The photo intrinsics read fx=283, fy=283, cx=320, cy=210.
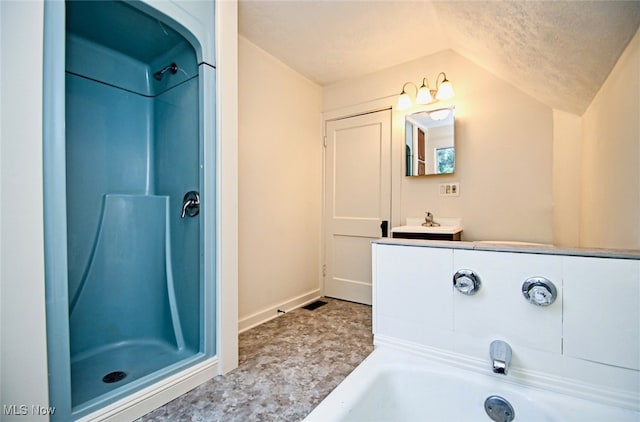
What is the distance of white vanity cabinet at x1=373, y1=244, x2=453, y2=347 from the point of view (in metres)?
1.36

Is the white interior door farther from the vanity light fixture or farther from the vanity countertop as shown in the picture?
the vanity countertop

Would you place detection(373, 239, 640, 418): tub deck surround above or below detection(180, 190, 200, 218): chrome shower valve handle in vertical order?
below

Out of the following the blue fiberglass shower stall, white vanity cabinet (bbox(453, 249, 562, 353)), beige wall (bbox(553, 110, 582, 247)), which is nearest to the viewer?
white vanity cabinet (bbox(453, 249, 562, 353))

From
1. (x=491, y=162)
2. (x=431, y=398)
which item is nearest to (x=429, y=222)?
(x=491, y=162)

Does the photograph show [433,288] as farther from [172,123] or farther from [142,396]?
[172,123]

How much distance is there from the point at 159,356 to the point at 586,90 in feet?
9.66

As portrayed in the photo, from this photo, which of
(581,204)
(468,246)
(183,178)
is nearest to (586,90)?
(581,204)

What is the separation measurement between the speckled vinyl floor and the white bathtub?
13.7 inches

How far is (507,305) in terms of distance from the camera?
47.8 inches

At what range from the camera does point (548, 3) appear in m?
1.22

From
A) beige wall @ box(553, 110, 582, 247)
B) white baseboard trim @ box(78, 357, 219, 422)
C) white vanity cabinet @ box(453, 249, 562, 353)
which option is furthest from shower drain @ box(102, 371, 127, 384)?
beige wall @ box(553, 110, 582, 247)

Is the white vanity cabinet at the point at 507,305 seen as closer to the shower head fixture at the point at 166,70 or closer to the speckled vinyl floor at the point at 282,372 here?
the speckled vinyl floor at the point at 282,372

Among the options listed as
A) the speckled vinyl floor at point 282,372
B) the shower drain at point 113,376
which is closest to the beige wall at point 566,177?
the speckled vinyl floor at point 282,372

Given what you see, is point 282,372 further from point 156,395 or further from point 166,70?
point 166,70
